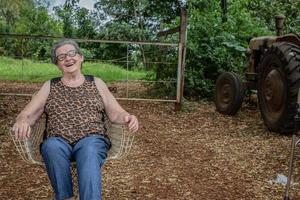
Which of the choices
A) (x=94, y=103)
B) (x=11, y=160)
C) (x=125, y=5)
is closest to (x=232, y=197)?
(x=94, y=103)

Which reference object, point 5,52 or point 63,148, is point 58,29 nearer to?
point 5,52

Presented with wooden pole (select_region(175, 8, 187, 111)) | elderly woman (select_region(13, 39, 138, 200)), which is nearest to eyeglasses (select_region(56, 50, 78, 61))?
elderly woman (select_region(13, 39, 138, 200))

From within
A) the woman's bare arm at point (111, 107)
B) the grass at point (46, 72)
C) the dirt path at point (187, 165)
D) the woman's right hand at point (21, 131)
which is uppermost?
the woman's bare arm at point (111, 107)

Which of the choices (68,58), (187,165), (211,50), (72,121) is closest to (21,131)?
(72,121)

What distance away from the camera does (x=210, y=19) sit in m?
8.62

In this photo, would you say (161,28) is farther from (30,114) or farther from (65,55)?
(30,114)

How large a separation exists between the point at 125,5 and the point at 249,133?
316 inches

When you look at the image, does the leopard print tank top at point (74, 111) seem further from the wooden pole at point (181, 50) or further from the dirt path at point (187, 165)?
the wooden pole at point (181, 50)

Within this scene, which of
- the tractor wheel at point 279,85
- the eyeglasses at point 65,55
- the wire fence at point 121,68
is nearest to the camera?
the eyeglasses at point 65,55

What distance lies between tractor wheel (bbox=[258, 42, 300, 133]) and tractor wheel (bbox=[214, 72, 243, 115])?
2.06 feet

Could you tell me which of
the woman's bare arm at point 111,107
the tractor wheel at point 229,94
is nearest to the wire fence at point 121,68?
the tractor wheel at point 229,94

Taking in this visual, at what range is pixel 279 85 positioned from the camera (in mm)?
5484

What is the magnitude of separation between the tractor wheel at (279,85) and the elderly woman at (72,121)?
8.24 feet

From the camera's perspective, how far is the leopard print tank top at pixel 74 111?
118 inches
